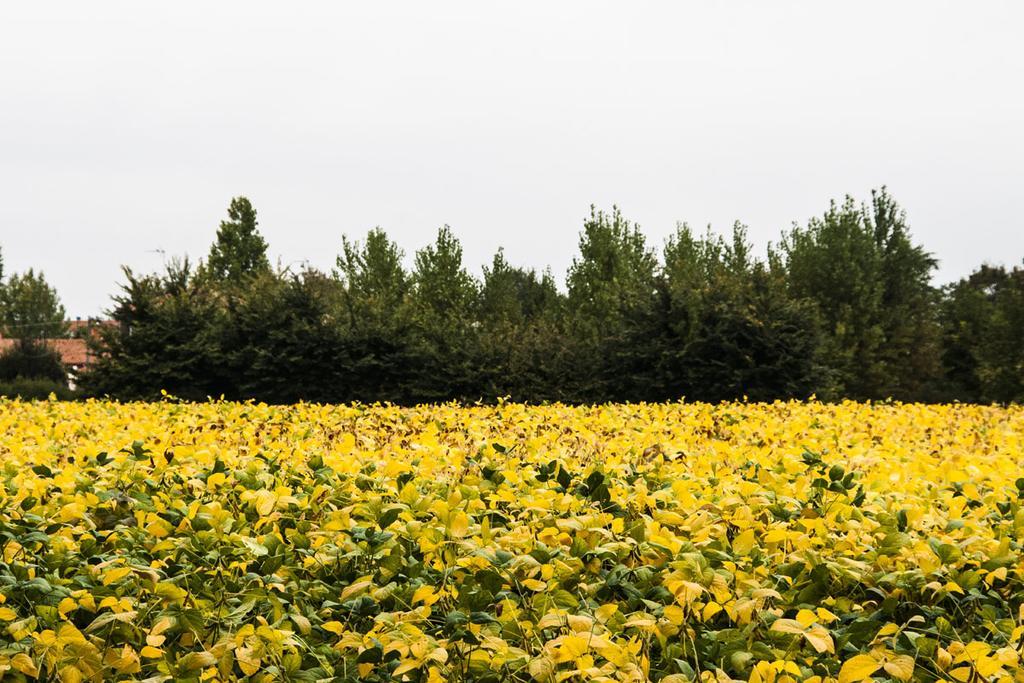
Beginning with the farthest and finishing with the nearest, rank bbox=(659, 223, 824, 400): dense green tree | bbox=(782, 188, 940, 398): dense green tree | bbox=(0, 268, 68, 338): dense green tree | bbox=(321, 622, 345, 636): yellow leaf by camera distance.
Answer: bbox=(0, 268, 68, 338): dense green tree → bbox=(782, 188, 940, 398): dense green tree → bbox=(659, 223, 824, 400): dense green tree → bbox=(321, 622, 345, 636): yellow leaf

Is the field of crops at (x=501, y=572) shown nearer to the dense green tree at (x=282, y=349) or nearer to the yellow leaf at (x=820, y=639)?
the yellow leaf at (x=820, y=639)

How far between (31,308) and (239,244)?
2066cm

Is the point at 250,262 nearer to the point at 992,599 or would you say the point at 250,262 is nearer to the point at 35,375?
the point at 35,375

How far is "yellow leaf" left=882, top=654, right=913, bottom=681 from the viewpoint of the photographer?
2.51m

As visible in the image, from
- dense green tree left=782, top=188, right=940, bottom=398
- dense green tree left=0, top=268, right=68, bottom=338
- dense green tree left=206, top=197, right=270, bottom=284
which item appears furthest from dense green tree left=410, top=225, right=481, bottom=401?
dense green tree left=0, top=268, right=68, bottom=338

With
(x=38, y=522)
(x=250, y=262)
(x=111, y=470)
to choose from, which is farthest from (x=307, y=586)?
(x=250, y=262)

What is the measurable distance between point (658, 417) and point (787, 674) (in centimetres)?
561

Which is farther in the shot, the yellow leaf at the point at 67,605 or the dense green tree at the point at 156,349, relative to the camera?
the dense green tree at the point at 156,349

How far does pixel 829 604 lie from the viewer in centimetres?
294

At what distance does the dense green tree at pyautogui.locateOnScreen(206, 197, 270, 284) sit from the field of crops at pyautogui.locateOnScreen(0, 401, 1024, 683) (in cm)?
4438

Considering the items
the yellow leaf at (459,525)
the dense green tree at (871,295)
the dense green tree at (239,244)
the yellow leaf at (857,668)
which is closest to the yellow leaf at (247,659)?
the yellow leaf at (459,525)

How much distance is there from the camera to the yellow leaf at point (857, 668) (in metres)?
2.46

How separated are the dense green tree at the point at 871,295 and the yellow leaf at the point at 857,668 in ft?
86.9

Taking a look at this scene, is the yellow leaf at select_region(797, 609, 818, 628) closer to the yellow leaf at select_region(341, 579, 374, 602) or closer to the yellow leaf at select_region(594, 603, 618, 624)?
the yellow leaf at select_region(594, 603, 618, 624)
